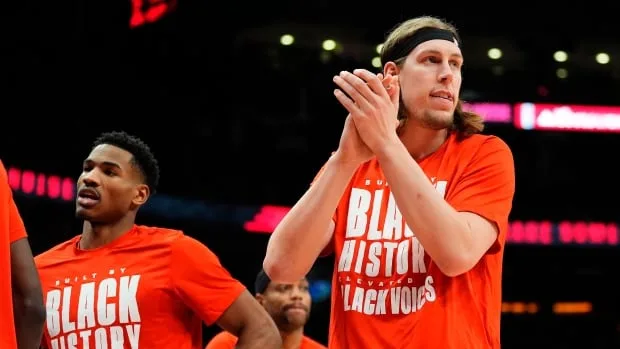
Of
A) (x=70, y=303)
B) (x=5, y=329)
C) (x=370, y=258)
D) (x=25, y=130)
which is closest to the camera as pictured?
(x=5, y=329)

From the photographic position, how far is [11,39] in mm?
17188

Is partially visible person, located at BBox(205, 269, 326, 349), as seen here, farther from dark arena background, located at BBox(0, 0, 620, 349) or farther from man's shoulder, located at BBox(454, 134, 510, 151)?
dark arena background, located at BBox(0, 0, 620, 349)

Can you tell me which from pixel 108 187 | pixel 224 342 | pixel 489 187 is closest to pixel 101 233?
pixel 108 187

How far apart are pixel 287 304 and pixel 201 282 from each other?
2230mm

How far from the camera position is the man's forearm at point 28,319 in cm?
318

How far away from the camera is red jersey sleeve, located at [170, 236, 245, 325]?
4703mm

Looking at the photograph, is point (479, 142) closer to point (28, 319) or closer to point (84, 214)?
point (28, 319)

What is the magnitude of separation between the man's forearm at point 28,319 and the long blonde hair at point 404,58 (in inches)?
52.4

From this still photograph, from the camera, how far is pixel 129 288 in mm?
4656

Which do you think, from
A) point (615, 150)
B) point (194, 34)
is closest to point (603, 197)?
point (615, 150)

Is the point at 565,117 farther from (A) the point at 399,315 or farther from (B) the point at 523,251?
(A) the point at 399,315

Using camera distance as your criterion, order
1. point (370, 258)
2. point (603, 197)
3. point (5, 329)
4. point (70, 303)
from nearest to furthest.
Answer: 1. point (5, 329)
2. point (370, 258)
3. point (70, 303)
4. point (603, 197)

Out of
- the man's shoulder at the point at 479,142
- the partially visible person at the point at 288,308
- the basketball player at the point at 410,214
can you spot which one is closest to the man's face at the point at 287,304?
the partially visible person at the point at 288,308

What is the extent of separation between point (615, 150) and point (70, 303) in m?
18.8
